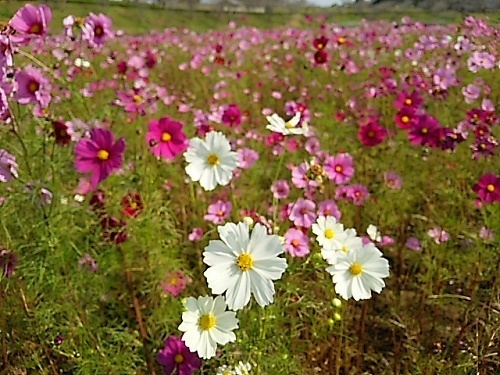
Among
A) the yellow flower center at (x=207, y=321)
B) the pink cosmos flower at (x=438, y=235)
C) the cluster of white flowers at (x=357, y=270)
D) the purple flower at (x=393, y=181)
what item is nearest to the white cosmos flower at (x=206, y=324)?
the yellow flower center at (x=207, y=321)

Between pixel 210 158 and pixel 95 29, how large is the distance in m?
0.57

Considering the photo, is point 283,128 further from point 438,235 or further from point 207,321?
point 438,235

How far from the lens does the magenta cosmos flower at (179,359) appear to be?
47.2 inches

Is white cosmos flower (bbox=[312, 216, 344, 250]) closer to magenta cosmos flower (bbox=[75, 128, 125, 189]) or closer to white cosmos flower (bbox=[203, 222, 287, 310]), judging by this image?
white cosmos flower (bbox=[203, 222, 287, 310])

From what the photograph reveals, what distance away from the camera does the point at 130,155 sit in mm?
2150

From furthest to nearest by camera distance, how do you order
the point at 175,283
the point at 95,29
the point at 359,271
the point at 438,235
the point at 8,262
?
the point at 438,235 → the point at 175,283 → the point at 95,29 → the point at 8,262 → the point at 359,271

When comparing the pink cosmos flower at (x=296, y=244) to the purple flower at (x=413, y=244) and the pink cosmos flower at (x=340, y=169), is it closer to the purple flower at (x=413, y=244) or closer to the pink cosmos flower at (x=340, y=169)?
the pink cosmos flower at (x=340, y=169)

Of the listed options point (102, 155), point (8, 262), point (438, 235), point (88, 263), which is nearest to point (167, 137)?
point (102, 155)

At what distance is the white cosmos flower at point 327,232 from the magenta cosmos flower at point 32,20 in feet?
2.27

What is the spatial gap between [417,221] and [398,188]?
0.48 feet

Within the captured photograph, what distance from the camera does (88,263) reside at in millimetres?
1434

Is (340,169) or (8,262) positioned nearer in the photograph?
(8,262)

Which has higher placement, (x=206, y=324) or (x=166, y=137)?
(x=166, y=137)

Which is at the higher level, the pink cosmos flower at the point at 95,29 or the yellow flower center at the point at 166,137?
the pink cosmos flower at the point at 95,29
